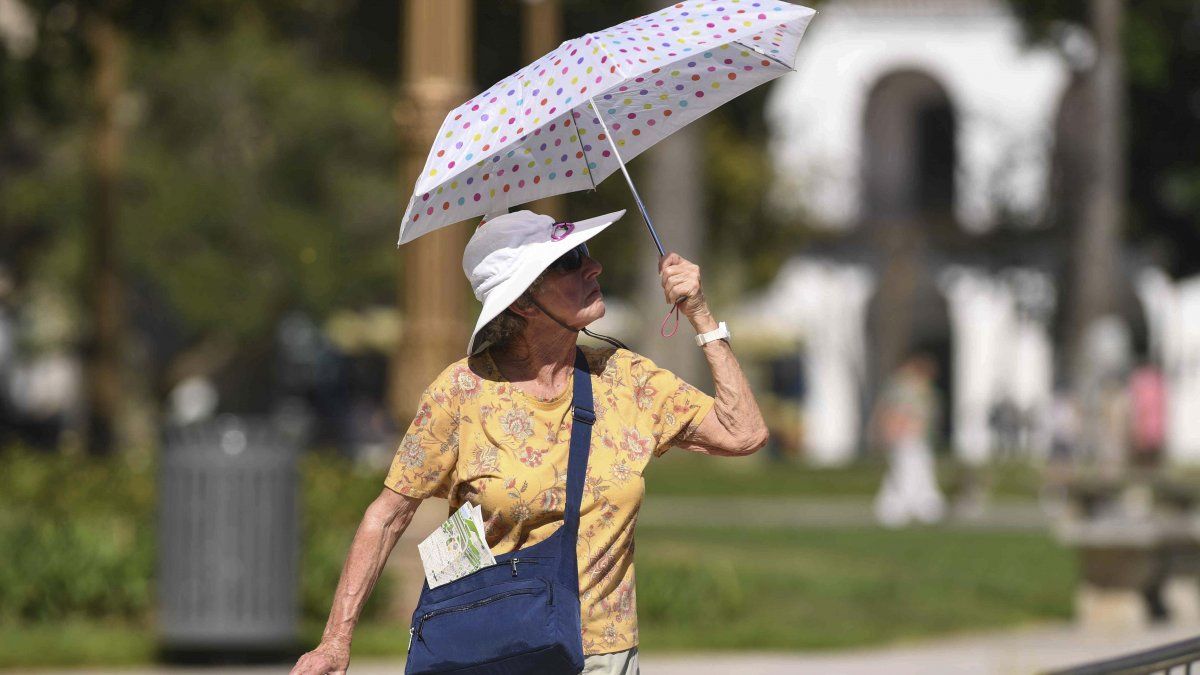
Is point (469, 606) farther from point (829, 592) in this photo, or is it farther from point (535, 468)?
point (829, 592)

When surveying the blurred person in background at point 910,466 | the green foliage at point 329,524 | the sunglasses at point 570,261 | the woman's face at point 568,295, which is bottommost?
the blurred person in background at point 910,466

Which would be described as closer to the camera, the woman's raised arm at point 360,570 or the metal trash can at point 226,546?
the woman's raised arm at point 360,570

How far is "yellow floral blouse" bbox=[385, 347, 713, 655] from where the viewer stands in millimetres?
4742

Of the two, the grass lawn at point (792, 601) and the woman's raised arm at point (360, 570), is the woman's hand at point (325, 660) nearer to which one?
the woman's raised arm at point (360, 570)

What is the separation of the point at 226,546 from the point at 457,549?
21.5ft

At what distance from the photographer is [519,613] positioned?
15.3 feet

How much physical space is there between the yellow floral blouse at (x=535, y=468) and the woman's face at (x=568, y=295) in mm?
138

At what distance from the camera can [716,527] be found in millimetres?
20594

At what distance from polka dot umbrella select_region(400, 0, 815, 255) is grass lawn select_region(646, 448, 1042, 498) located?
18753 mm

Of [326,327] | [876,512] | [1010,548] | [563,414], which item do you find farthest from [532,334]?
[326,327]

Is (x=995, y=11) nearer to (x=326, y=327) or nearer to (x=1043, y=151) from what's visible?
(x=1043, y=151)

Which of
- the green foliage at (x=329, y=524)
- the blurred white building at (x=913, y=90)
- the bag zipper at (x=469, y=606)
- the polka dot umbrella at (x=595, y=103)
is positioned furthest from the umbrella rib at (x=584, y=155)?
the blurred white building at (x=913, y=90)

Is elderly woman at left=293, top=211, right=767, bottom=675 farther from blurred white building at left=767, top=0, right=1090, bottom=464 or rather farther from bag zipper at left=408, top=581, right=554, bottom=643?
blurred white building at left=767, top=0, right=1090, bottom=464

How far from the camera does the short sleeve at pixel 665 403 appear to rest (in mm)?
4922
